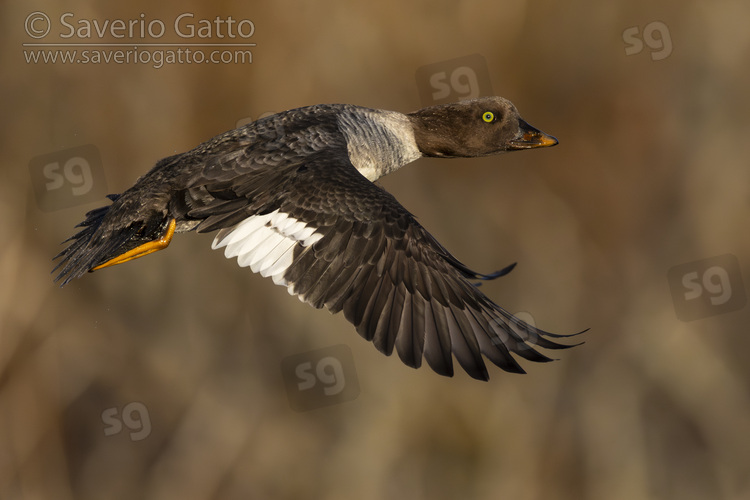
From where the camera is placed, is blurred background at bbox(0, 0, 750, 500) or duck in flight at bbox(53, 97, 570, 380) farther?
blurred background at bbox(0, 0, 750, 500)

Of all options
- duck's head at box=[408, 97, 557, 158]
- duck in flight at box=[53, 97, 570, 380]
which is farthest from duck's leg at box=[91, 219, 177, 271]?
duck's head at box=[408, 97, 557, 158]

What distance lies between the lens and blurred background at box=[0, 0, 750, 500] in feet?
14.4

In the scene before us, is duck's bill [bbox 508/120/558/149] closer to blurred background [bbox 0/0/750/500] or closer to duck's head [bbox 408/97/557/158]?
duck's head [bbox 408/97/557/158]

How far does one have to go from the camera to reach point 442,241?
14.5 feet

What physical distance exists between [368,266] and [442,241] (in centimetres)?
191

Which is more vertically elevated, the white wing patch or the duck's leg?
the duck's leg

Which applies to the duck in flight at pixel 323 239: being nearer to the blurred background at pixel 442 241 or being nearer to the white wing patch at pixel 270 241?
the white wing patch at pixel 270 241

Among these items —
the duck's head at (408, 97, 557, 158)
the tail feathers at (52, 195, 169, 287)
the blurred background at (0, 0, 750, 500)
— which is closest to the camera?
the tail feathers at (52, 195, 169, 287)

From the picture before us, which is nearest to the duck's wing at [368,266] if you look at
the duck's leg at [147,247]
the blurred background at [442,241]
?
the duck's leg at [147,247]

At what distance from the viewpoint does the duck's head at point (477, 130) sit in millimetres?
3393

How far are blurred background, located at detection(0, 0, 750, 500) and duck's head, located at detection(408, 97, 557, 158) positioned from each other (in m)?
0.93

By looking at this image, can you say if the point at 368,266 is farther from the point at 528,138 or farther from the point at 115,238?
the point at 528,138

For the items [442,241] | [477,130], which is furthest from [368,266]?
[442,241]

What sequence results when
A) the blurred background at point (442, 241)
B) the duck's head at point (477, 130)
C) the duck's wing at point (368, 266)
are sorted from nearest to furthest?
the duck's wing at point (368, 266) < the duck's head at point (477, 130) < the blurred background at point (442, 241)
